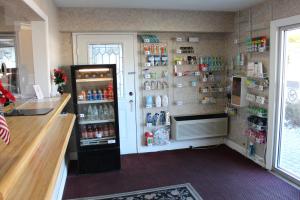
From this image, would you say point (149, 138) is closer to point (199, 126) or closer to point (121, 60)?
point (199, 126)

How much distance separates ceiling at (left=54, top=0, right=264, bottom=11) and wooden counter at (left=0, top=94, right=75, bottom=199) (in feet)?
6.87

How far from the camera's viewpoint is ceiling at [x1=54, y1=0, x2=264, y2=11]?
368 cm

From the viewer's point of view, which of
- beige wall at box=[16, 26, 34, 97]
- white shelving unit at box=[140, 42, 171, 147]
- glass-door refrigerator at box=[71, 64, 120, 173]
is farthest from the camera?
white shelving unit at box=[140, 42, 171, 147]

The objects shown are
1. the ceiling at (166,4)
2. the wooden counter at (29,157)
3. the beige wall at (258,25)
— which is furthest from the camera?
the ceiling at (166,4)

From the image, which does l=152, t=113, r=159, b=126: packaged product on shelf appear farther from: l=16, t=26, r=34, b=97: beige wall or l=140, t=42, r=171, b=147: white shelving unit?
l=16, t=26, r=34, b=97: beige wall

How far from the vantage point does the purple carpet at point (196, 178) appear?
128 inches

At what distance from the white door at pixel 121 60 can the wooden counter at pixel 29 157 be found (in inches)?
90.3

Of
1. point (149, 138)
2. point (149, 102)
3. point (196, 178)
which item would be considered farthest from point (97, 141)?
point (196, 178)

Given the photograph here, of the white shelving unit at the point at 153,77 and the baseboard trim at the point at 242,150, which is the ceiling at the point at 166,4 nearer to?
the white shelving unit at the point at 153,77

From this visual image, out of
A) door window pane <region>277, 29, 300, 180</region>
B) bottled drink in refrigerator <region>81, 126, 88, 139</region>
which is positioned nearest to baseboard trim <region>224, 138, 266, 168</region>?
door window pane <region>277, 29, 300, 180</region>

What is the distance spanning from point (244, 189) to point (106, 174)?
190 centimetres

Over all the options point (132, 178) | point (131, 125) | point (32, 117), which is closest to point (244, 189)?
point (132, 178)

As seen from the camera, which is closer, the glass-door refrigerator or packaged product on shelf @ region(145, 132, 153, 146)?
the glass-door refrigerator

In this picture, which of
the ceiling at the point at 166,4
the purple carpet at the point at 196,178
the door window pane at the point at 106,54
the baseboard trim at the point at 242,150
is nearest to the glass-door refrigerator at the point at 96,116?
the purple carpet at the point at 196,178
